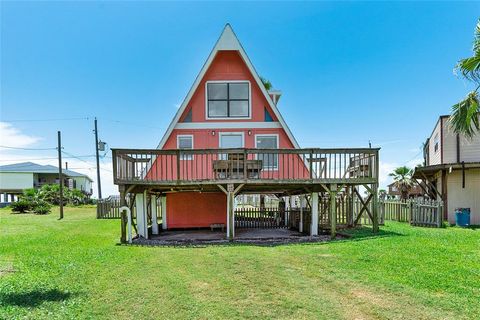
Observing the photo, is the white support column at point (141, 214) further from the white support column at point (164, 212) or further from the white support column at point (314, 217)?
the white support column at point (314, 217)

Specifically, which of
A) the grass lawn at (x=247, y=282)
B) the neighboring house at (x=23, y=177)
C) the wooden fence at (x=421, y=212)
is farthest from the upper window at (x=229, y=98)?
the neighboring house at (x=23, y=177)

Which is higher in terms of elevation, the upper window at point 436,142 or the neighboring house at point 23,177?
the upper window at point 436,142

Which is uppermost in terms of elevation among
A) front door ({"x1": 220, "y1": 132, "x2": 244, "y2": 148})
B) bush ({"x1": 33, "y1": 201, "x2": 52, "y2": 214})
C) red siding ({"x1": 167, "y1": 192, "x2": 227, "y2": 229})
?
front door ({"x1": 220, "y1": 132, "x2": 244, "y2": 148})

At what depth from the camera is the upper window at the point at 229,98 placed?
17.1 metres

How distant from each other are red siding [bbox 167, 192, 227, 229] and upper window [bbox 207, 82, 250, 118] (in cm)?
410

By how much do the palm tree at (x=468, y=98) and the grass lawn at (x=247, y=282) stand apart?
3687 mm

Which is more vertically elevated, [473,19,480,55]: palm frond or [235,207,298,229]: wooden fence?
[473,19,480,55]: palm frond

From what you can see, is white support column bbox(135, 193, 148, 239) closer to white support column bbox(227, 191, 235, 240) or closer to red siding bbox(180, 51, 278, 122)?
white support column bbox(227, 191, 235, 240)

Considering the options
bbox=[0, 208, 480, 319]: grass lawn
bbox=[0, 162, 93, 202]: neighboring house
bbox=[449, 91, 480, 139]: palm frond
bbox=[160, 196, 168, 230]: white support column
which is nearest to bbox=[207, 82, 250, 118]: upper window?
bbox=[160, 196, 168, 230]: white support column

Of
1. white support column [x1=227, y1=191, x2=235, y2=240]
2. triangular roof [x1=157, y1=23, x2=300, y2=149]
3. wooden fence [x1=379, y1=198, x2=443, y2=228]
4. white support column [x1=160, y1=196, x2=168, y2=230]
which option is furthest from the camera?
white support column [x1=160, y1=196, x2=168, y2=230]

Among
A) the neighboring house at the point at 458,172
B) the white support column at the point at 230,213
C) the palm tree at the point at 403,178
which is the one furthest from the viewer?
the palm tree at the point at 403,178

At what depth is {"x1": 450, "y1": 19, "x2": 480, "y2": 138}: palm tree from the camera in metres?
10.2

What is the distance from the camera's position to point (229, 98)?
17172 millimetres

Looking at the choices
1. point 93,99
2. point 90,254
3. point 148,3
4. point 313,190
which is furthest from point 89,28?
point 93,99
